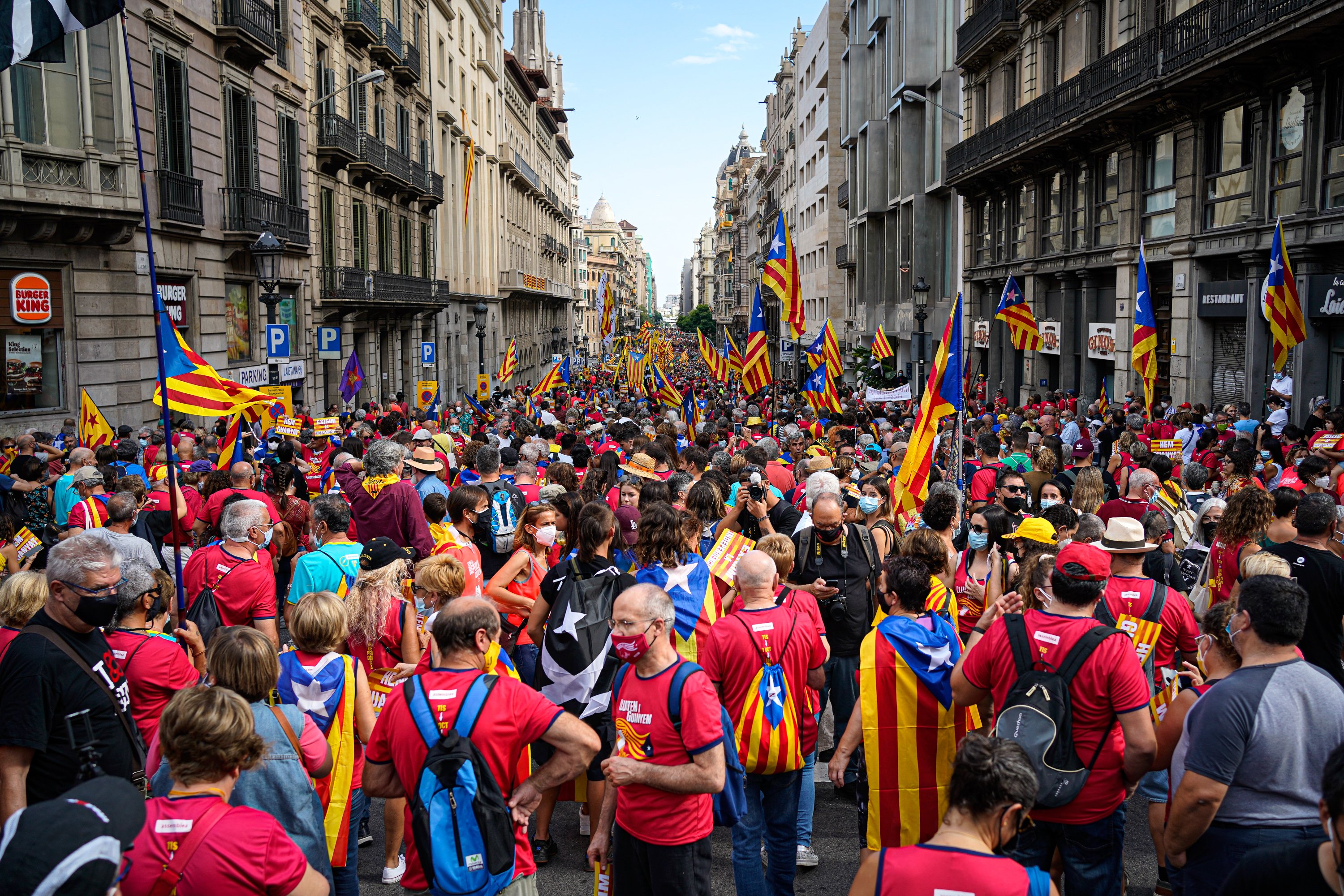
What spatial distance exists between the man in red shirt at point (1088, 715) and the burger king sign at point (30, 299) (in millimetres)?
15444

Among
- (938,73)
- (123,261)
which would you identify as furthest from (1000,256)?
(123,261)

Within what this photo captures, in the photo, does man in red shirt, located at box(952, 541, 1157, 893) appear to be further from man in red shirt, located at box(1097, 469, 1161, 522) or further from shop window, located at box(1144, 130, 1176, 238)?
shop window, located at box(1144, 130, 1176, 238)

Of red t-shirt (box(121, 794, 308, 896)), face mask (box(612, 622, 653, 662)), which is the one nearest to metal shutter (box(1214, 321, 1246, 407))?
face mask (box(612, 622, 653, 662))

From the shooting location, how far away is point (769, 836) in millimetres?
4688

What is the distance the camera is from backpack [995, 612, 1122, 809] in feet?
12.5

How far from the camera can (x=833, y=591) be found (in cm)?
578

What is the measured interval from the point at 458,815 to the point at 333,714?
3.54 feet

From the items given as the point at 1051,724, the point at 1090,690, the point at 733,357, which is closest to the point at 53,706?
the point at 1051,724

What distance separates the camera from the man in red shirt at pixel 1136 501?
721cm

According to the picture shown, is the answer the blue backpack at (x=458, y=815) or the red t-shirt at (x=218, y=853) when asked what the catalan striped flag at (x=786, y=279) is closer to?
the blue backpack at (x=458, y=815)

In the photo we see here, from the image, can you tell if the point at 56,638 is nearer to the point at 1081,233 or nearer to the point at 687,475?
the point at 687,475

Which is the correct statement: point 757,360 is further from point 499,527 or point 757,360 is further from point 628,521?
point 499,527

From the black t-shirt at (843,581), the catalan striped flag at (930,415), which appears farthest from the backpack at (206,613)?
the catalan striped flag at (930,415)

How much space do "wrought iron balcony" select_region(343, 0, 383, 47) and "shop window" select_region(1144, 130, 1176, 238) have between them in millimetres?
20792
